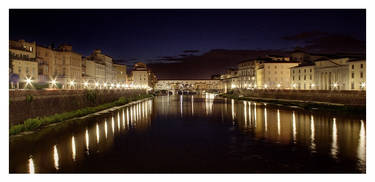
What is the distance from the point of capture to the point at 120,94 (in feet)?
203

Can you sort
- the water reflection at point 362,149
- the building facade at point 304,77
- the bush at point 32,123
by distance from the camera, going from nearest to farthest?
the water reflection at point 362,149, the bush at point 32,123, the building facade at point 304,77

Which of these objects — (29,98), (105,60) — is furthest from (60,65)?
(29,98)

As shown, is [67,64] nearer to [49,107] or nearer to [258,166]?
[49,107]

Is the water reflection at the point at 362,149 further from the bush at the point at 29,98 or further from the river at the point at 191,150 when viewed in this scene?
the bush at the point at 29,98

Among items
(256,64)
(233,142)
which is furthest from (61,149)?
(256,64)

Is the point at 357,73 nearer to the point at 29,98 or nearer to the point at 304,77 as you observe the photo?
the point at 304,77

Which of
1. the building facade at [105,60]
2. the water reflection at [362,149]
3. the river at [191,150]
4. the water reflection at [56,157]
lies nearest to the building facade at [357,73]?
the river at [191,150]

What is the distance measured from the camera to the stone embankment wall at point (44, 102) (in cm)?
2002

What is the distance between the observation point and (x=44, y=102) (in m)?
24.6

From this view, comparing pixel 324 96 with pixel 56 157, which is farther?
pixel 324 96

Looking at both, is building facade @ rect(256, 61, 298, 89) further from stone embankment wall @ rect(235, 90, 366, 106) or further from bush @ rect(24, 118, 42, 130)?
bush @ rect(24, 118, 42, 130)

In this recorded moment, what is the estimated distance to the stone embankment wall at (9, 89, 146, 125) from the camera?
20016 mm

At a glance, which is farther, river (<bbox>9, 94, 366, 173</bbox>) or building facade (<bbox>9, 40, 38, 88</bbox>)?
building facade (<bbox>9, 40, 38, 88</bbox>)

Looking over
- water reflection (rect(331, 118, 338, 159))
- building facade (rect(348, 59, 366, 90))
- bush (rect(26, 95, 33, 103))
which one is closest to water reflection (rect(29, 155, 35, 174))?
bush (rect(26, 95, 33, 103))
